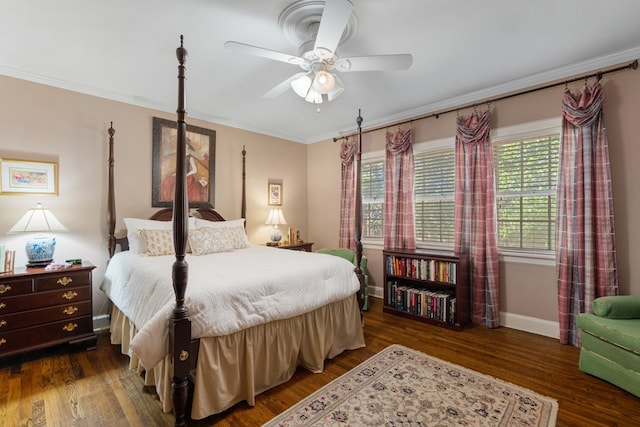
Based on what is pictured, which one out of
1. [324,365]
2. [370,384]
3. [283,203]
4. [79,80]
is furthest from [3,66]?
[370,384]

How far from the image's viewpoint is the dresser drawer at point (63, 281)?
8.27 feet

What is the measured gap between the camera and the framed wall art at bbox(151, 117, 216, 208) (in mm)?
3627

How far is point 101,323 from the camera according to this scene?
3.19 metres

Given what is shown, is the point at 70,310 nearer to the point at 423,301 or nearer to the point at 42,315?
the point at 42,315

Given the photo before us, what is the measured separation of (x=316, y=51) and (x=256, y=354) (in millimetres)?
2096

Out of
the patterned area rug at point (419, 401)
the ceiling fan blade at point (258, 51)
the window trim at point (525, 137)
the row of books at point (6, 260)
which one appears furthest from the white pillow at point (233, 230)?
the window trim at point (525, 137)

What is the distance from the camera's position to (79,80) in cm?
300

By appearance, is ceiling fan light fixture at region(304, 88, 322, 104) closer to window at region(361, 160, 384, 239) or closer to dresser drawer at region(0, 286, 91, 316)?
window at region(361, 160, 384, 239)

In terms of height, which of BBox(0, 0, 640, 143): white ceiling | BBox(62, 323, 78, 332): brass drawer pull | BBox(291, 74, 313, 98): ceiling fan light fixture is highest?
BBox(0, 0, 640, 143): white ceiling

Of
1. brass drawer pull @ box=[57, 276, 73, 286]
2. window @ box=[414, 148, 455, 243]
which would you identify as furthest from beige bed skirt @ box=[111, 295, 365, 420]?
window @ box=[414, 148, 455, 243]

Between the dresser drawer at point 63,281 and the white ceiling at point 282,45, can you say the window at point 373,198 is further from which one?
the dresser drawer at point 63,281

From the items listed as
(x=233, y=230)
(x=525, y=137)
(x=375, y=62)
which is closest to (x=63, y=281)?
(x=233, y=230)

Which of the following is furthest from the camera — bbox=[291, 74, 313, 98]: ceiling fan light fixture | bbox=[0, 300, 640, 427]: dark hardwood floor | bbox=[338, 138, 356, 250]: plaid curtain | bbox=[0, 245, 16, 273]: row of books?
bbox=[338, 138, 356, 250]: plaid curtain

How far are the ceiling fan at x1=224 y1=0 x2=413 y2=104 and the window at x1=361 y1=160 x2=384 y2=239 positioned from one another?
2187 mm
